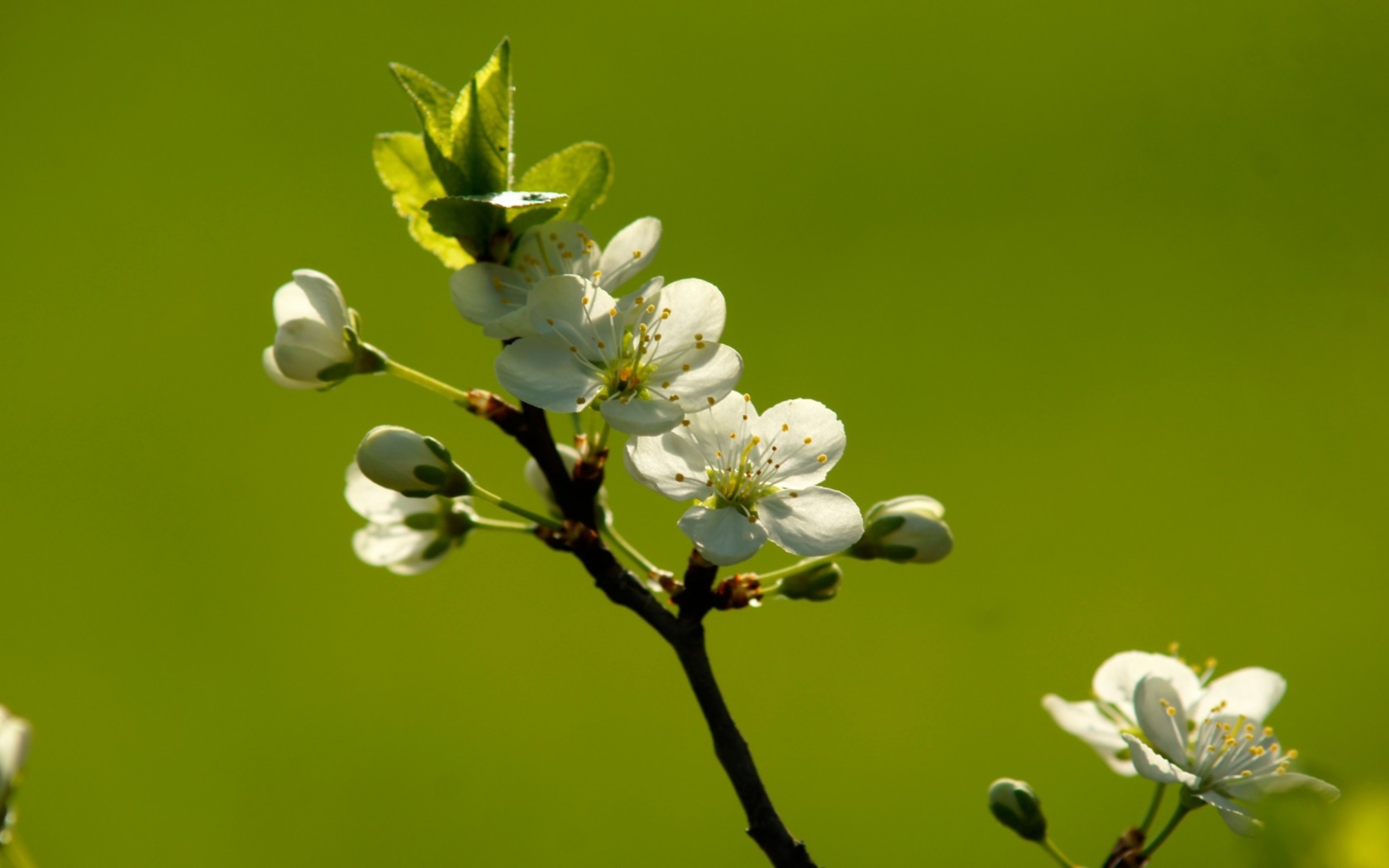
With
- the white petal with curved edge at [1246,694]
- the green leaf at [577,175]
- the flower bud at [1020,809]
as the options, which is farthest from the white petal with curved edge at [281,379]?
the white petal with curved edge at [1246,694]

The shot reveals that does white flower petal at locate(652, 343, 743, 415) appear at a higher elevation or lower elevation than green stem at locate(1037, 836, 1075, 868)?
higher

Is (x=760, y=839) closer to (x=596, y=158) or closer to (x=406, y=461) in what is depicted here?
(x=406, y=461)

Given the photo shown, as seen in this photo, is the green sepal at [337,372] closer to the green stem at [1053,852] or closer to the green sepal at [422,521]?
the green sepal at [422,521]

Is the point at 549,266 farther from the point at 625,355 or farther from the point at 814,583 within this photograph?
the point at 814,583

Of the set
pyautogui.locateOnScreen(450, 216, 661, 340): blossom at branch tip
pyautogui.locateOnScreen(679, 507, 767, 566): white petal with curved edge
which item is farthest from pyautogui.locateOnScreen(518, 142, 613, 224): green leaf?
pyautogui.locateOnScreen(679, 507, 767, 566): white petal with curved edge

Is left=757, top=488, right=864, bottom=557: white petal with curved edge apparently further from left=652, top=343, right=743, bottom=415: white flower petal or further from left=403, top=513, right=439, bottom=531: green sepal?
left=403, top=513, right=439, bottom=531: green sepal

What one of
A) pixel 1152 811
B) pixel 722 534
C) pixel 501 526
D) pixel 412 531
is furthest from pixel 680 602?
pixel 1152 811
